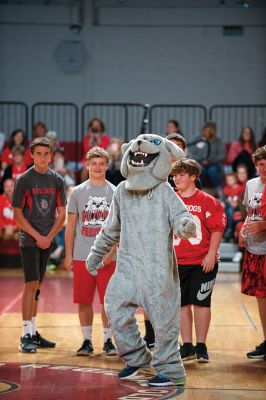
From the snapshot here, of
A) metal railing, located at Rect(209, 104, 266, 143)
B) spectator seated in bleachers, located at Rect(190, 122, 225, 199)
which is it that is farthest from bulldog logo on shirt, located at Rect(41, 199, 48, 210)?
metal railing, located at Rect(209, 104, 266, 143)

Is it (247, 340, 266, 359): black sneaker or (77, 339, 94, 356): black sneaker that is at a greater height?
(77, 339, 94, 356): black sneaker

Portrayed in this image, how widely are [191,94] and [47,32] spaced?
2.84 meters

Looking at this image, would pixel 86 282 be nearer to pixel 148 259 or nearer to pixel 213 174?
pixel 148 259

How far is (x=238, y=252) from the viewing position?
14.2 meters

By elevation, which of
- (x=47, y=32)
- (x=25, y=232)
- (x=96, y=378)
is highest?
(x=47, y=32)

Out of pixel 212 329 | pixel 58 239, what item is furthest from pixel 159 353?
pixel 58 239

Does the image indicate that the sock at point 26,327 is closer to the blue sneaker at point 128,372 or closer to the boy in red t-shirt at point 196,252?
the boy in red t-shirt at point 196,252

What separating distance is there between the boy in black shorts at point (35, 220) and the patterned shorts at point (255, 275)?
152cm

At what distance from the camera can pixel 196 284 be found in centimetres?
737

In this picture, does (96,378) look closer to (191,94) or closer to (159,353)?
(159,353)

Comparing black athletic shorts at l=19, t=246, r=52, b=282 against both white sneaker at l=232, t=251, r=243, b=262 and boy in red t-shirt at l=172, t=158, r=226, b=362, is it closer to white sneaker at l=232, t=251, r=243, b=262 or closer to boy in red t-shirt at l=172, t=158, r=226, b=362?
boy in red t-shirt at l=172, t=158, r=226, b=362

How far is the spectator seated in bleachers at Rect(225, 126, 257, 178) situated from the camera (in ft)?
49.5

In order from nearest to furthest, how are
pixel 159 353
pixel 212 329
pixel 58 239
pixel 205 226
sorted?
pixel 159 353 < pixel 205 226 < pixel 212 329 < pixel 58 239

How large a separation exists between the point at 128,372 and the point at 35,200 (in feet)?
6.00
